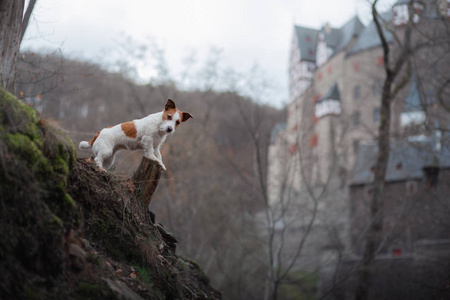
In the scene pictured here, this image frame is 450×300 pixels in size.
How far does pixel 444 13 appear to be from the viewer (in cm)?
1769

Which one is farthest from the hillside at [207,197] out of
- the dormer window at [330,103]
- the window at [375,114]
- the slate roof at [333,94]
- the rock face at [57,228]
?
the window at [375,114]

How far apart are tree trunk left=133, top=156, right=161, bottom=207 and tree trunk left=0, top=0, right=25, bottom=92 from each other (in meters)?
2.20

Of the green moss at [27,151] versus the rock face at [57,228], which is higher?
the green moss at [27,151]

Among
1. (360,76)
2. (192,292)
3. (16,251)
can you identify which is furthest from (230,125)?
(16,251)

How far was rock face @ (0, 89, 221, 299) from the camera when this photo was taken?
4.00 meters

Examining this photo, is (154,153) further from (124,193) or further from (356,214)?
Result: (356,214)

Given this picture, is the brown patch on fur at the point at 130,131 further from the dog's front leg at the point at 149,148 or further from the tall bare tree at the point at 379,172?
the tall bare tree at the point at 379,172

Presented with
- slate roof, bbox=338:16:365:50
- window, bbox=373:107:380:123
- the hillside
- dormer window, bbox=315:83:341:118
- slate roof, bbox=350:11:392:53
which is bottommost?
the hillside

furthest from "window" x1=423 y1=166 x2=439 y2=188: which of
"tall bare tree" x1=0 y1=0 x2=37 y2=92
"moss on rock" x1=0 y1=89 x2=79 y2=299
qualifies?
"moss on rock" x1=0 y1=89 x2=79 y2=299

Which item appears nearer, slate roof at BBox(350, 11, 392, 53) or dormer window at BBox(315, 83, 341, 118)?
slate roof at BBox(350, 11, 392, 53)

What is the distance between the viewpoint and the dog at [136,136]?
602 cm

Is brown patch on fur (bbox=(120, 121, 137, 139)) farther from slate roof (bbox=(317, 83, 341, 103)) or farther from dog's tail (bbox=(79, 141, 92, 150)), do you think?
slate roof (bbox=(317, 83, 341, 103))

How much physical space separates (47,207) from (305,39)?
53.9 meters

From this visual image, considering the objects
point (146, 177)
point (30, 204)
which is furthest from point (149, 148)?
point (30, 204)
